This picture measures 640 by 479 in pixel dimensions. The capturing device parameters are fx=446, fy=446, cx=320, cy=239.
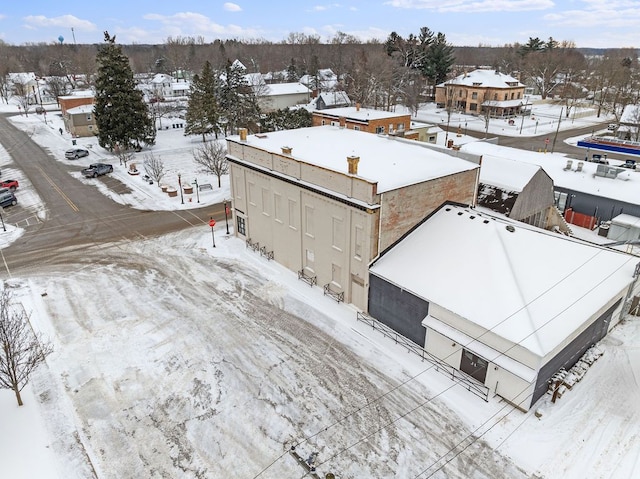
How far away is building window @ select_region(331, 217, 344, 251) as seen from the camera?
23.1 m

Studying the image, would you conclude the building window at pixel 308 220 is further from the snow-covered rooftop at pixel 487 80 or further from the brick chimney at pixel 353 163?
the snow-covered rooftop at pixel 487 80

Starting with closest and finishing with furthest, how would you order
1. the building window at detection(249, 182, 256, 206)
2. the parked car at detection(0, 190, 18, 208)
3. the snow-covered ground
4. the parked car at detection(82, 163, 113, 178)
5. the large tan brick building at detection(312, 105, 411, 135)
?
the snow-covered ground → the building window at detection(249, 182, 256, 206) → the parked car at detection(0, 190, 18, 208) → the parked car at detection(82, 163, 113, 178) → the large tan brick building at detection(312, 105, 411, 135)

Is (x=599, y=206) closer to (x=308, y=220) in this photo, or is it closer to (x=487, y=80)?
(x=308, y=220)

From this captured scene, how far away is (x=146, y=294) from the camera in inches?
1005

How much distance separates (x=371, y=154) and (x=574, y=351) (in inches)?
620

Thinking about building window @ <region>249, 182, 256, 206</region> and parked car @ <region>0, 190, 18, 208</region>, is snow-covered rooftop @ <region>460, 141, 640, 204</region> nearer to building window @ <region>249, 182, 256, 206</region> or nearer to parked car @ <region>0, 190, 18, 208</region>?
building window @ <region>249, 182, 256, 206</region>

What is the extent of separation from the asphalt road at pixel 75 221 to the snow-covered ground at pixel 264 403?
622 cm

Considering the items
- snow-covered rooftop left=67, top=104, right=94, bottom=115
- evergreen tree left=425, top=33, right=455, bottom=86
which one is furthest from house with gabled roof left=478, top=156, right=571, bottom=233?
evergreen tree left=425, top=33, right=455, bottom=86

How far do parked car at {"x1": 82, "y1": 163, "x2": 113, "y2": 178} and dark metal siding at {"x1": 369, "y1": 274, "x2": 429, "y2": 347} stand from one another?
3878cm

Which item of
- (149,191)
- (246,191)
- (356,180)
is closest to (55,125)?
(149,191)

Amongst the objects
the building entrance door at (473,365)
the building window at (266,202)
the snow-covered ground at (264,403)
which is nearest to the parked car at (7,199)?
the snow-covered ground at (264,403)

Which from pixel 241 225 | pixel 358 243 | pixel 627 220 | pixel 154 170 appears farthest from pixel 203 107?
pixel 627 220

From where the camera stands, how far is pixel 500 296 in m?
18.5

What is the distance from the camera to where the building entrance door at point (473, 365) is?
17.8 metres
